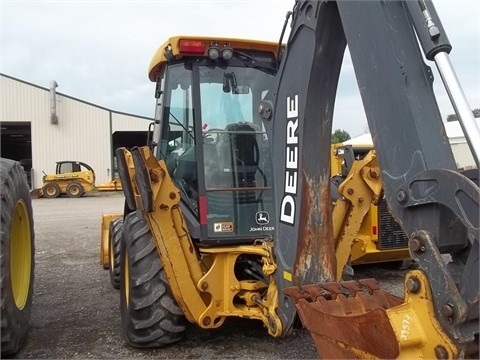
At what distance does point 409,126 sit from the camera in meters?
2.04

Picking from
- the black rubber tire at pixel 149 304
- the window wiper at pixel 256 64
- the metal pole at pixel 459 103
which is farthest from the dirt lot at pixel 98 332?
the metal pole at pixel 459 103

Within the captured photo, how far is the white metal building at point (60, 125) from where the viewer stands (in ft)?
85.1

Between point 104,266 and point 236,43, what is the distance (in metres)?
4.14

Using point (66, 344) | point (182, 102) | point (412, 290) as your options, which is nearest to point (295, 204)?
point (412, 290)

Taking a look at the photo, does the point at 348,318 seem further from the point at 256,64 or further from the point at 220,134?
the point at 256,64

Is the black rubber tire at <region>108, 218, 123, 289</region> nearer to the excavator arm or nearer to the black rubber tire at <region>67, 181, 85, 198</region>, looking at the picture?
the excavator arm

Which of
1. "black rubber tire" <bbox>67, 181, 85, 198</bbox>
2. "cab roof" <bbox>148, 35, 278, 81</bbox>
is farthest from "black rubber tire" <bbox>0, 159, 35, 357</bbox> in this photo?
"black rubber tire" <bbox>67, 181, 85, 198</bbox>

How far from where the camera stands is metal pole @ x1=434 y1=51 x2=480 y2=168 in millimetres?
1815

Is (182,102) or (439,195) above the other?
(182,102)

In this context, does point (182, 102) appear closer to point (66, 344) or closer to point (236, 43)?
point (236, 43)

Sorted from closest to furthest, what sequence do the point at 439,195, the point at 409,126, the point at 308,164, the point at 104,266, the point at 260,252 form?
the point at 439,195 → the point at 409,126 → the point at 308,164 → the point at 260,252 → the point at 104,266

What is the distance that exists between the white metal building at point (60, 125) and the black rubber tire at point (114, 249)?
21.5 m

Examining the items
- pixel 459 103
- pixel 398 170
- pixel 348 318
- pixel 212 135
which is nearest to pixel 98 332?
pixel 212 135

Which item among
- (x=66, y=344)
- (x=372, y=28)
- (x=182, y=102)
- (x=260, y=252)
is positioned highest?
(x=182, y=102)
